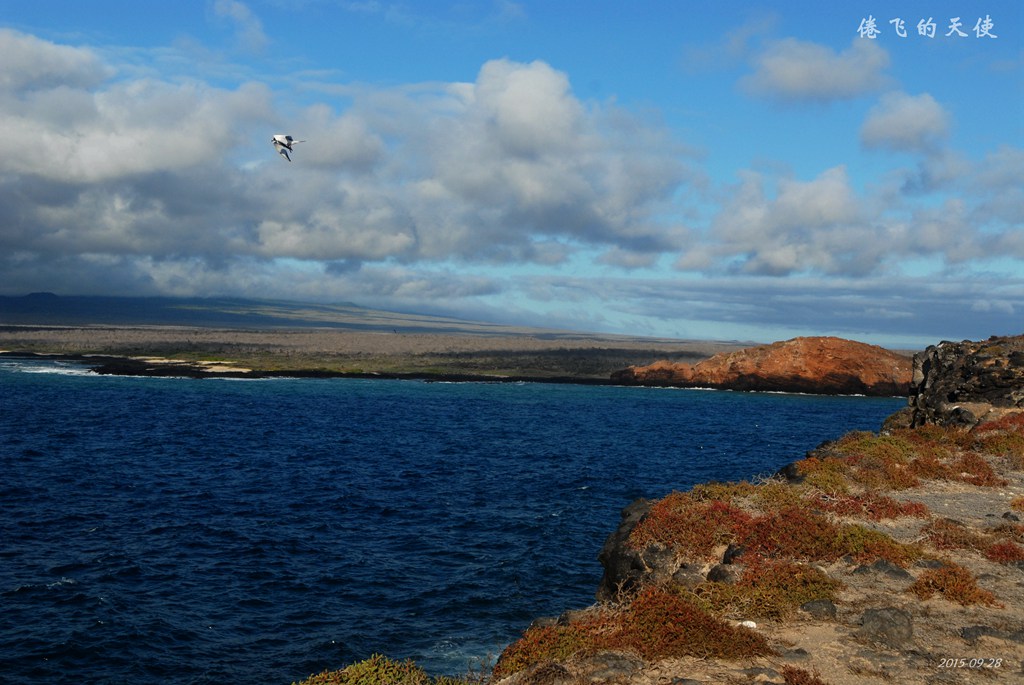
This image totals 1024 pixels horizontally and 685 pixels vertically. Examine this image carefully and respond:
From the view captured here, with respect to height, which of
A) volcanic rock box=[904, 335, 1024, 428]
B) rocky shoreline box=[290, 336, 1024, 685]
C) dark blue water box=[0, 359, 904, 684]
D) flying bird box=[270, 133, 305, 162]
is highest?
flying bird box=[270, 133, 305, 162]

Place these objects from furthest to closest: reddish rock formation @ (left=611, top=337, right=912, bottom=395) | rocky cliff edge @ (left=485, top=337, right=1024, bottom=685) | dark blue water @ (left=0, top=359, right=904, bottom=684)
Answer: reddish rock formation @ (left=611, top=337, right=912, bottom=395) < dark blue water @ (left=0, top=359, right=904, bottom=684) < rocky cliff edge @ (left=485, top=337, right=1024, bottom=685)

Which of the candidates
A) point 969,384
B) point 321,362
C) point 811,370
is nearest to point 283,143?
point 969,384

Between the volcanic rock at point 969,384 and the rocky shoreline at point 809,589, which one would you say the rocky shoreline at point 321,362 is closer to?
the volcanic rock at point 969,384

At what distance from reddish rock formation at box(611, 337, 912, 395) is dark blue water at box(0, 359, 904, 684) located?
184 ft

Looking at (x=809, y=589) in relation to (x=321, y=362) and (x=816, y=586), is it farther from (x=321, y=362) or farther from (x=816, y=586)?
(x=321, y=362)

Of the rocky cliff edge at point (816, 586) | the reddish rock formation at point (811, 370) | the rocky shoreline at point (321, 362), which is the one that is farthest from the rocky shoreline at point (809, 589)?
the rocky shoreline at point (321, 362)

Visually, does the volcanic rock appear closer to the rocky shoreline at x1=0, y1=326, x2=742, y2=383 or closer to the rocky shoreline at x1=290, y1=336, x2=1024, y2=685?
the rocky shoreline at x1=290, y1=336, x2=1024, y2=685

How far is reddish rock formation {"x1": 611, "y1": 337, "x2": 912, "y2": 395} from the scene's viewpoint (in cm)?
12575

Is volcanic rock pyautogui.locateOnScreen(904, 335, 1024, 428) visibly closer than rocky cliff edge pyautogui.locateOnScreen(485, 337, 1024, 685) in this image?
No

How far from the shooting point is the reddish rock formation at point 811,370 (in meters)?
126

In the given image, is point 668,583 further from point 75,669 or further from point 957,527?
point 75,669

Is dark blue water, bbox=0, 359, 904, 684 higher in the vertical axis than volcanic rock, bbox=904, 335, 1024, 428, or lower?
lower

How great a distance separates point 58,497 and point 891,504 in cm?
3755

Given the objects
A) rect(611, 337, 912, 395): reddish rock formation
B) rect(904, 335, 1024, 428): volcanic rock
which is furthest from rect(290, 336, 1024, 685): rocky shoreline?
rect(611, 337, 912, 395): reddish rock formation
